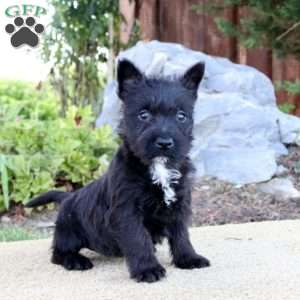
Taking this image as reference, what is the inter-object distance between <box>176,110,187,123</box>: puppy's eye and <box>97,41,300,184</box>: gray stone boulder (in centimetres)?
369

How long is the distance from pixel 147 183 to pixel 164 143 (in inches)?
11.0

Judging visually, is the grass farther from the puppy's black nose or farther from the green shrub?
the puppy's black nose

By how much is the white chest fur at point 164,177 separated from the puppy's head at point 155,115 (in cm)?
7

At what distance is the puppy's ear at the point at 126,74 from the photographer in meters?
3.60

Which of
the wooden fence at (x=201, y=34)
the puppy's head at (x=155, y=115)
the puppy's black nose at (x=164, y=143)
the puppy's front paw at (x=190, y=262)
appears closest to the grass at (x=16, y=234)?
the puppy's front paw at (x=190, y=262)

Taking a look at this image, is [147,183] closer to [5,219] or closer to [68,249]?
[68,249]

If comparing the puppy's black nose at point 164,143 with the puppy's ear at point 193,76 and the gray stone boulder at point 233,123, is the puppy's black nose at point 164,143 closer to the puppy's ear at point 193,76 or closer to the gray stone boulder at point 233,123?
the puppy's ear at point 193,76

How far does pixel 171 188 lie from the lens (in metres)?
3.59

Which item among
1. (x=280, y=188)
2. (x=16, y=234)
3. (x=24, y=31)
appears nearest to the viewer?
(x=16, y=234)

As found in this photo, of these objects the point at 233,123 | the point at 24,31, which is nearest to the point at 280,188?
the point at 233,123

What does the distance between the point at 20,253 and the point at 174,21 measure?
6.39m

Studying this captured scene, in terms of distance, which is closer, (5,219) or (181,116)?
(181,116)

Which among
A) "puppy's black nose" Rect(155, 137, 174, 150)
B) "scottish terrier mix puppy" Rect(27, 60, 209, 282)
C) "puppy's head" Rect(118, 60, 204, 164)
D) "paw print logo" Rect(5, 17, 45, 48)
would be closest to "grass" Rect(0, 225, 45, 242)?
"scottish terrier mix puppy" Rect(27, 60, 209, 282)

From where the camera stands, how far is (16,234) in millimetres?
6047
